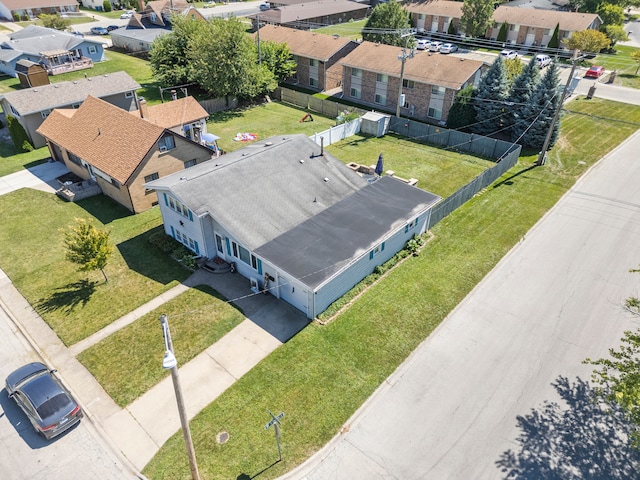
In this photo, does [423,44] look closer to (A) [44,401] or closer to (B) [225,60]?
(B) [225,60]

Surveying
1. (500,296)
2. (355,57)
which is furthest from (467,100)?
(500,296)

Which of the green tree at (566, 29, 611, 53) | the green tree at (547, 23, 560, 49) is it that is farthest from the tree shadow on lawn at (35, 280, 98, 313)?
the green tree at (547, 23, 560, 49)

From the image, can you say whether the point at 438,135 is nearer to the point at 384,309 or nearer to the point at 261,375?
the point at 384,309

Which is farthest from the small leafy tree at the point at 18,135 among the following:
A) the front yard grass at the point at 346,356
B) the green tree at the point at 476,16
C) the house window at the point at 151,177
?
the green tree at the point at 476,16

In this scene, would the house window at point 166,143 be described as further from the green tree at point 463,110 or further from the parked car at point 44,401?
the green tree at point 463,110

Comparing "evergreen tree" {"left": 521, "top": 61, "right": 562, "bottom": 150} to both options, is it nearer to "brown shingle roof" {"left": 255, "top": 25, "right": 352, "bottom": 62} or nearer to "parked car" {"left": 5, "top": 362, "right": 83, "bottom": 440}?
"brown shingle roof" {"left": 255, "top": 25, "right": 352, "bottom": 62}
